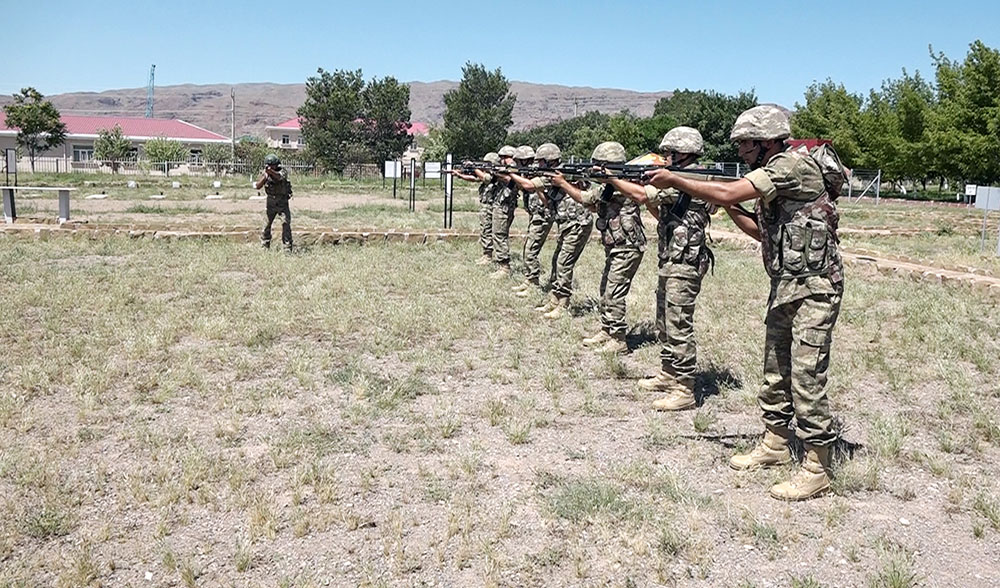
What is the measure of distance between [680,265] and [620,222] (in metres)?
1.42

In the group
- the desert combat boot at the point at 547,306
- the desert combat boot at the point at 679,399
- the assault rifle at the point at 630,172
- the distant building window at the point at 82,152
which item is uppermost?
the distant building window at the point at 82,152

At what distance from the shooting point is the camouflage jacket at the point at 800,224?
14.1 feet

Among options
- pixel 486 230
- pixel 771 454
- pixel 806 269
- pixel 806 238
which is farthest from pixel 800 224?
pixel 486 230

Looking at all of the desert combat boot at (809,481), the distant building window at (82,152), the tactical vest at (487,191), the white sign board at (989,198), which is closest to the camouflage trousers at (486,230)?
the tactical vest at (487,191)

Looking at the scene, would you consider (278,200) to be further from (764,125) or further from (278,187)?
(764,125)

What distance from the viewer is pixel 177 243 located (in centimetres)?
1461

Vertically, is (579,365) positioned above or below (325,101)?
below

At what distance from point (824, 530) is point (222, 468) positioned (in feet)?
10.9

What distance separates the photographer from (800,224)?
4.39 meters

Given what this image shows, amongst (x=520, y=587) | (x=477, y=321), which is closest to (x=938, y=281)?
(x=477, y=321)

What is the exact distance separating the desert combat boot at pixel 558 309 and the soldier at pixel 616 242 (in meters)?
1.43

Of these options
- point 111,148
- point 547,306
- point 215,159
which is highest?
point 111,148

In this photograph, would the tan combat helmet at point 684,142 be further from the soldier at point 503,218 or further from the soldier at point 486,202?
the soldier at point 486,202

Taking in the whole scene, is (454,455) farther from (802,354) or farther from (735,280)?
(735,280)
